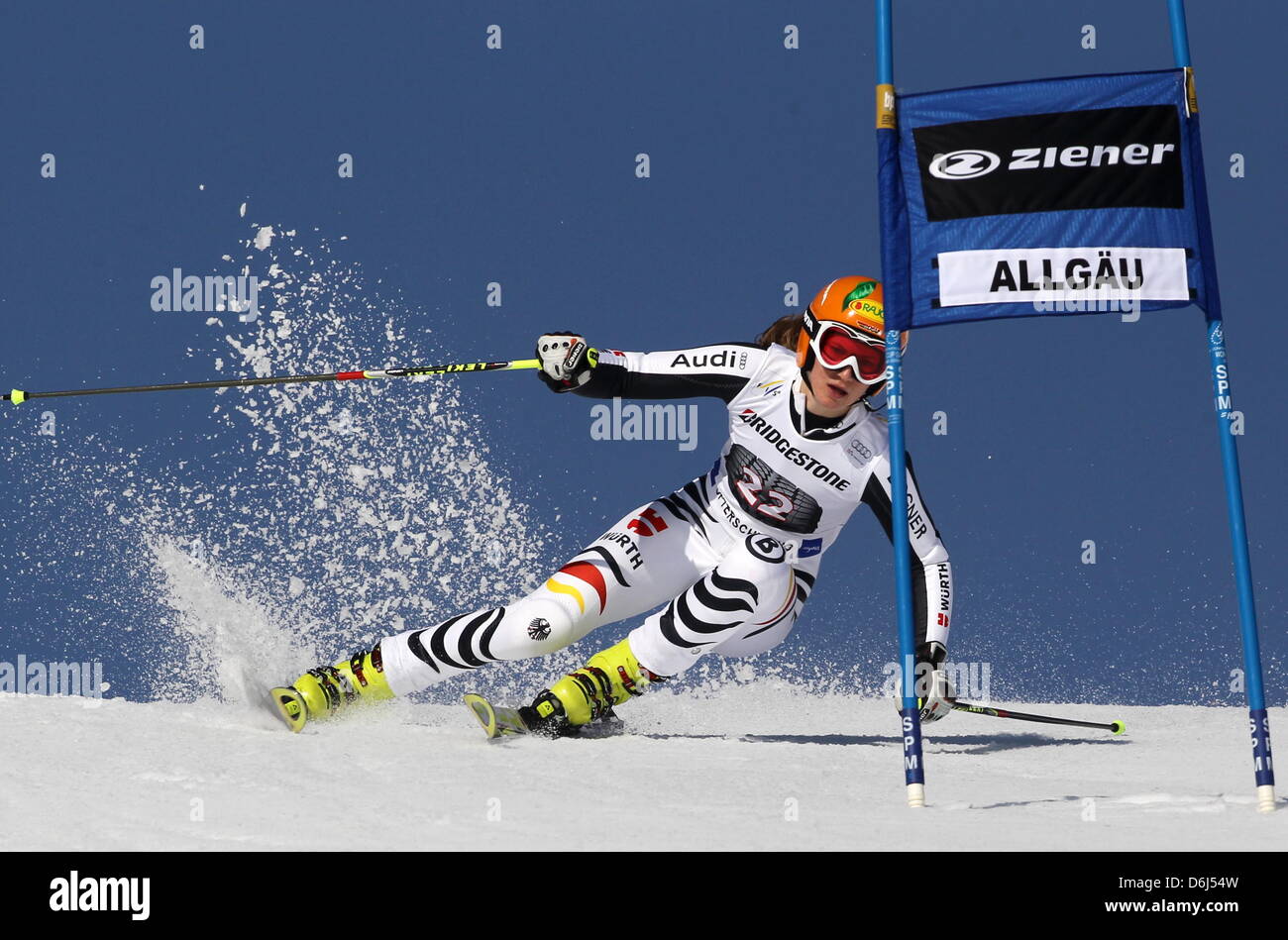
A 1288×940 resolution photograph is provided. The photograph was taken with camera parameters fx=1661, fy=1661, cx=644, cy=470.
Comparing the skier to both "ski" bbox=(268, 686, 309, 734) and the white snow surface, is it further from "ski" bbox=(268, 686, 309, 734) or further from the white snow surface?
the white snow surface

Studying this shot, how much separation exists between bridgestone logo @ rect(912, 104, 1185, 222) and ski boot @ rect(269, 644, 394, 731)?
277cm

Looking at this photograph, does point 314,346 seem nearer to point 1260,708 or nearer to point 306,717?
point 306,717

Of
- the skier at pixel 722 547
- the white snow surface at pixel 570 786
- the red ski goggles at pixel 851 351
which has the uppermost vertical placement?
the red ski goggles at pixel 851 351

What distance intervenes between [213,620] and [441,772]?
204 cm

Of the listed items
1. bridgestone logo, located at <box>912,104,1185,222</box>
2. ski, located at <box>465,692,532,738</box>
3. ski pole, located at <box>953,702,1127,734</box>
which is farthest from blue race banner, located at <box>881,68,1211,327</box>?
ski, located at <box>465,692,532,738</box>

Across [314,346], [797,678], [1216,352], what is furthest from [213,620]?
[1216,352]

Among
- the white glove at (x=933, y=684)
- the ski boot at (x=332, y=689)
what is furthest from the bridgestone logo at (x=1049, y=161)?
the ski boot at (x=332, y=689)

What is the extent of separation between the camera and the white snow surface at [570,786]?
13.0ft

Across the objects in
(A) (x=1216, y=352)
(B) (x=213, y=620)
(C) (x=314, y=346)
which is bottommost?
(B) (x=213, y=620)

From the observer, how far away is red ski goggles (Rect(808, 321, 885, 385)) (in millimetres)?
5836

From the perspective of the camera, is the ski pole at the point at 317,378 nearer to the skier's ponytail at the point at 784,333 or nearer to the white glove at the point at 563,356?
the white glove at the point at 563,356

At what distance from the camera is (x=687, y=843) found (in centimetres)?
385

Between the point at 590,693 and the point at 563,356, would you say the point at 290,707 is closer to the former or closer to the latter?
the point at 590,693

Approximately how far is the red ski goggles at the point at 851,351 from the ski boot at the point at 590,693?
1341 mm
